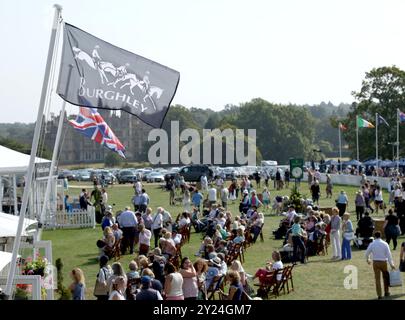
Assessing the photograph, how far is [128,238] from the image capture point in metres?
23.3

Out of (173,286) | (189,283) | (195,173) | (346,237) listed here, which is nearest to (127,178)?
(195,173)

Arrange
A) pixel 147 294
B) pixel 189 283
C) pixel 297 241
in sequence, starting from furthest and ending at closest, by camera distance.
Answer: pixel 297 241 < pixel 189 283 < pixel 147 294

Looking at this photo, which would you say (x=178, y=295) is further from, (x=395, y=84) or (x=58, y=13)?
(x=395, y=84)

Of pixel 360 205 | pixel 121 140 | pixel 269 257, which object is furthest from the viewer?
pixel 121 140

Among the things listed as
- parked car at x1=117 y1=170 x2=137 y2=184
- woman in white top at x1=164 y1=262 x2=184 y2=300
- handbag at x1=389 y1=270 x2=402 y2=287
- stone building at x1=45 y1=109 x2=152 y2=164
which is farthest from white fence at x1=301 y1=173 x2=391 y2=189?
stone building at x1=45 y1=109 x2=152 y2=164

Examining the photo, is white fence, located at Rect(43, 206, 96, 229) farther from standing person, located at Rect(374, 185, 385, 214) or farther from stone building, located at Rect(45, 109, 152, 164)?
stone building, located at Rect(45, 109, 152, 164)

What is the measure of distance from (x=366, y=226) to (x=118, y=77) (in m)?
12.4

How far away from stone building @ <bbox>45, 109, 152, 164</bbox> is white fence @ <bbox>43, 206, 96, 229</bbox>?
92664 millimetres

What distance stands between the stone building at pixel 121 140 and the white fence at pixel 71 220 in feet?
304

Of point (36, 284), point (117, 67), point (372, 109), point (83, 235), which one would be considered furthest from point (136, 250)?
point (372, 109)

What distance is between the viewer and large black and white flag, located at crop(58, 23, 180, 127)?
37.4 ft

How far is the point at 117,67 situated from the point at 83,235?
18191 millimetres

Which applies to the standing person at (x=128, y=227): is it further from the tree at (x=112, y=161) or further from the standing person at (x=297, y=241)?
the tree at (x=112, y=161)

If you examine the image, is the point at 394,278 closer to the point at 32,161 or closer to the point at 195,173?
the point at 32,161
